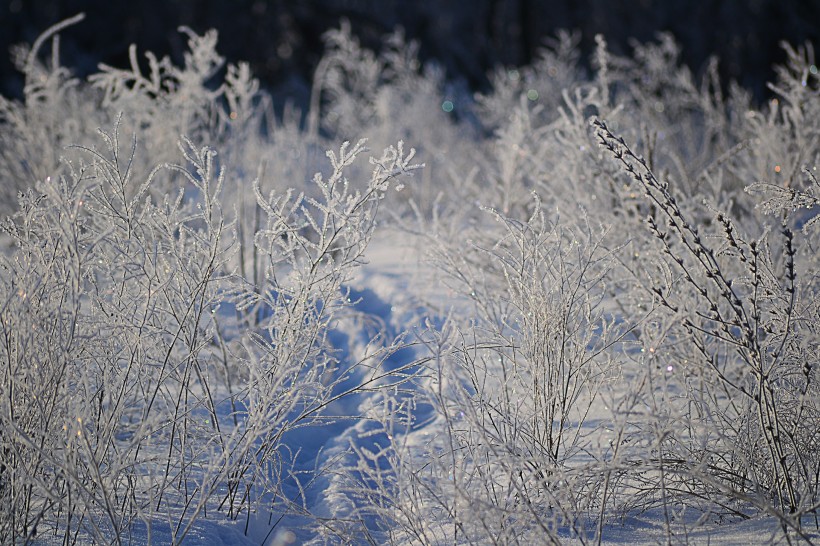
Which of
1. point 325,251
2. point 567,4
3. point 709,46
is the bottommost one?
point 325,251

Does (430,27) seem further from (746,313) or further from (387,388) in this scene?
(746,313)

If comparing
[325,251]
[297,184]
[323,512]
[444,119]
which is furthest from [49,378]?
[444,119]

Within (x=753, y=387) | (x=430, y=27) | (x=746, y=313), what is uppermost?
(x=430, y=27)

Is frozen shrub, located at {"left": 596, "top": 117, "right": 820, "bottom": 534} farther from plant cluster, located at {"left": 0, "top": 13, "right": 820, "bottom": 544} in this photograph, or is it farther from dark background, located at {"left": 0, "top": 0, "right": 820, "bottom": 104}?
dark background, located at {"left": 0, "top": 0, "right": 820, "bottom": 104}

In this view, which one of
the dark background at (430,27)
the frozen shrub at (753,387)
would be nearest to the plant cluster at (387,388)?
the frozen shrub at (753,387)

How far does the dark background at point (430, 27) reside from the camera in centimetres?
1331

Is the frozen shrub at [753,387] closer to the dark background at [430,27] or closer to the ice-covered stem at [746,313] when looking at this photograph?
the ice-covered stem at [746,313]

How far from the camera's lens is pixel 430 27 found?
15.2 m

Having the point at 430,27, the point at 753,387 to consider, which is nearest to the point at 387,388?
the point at 753,387

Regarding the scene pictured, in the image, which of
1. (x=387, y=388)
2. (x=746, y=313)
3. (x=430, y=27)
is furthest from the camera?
(x=430, y=27)

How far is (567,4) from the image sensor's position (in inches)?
592

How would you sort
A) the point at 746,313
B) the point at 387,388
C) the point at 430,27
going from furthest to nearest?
1. the point at 430,27
2. the point at 387,388
3. the point at 746,313

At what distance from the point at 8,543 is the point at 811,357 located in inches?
64.4

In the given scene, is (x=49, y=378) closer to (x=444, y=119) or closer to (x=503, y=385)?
(x=503, y=385)
